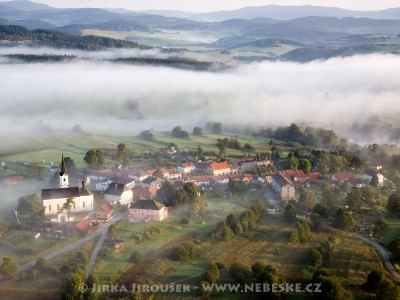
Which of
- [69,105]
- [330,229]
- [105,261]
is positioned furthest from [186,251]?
[69,105]

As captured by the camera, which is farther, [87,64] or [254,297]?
[87,64]

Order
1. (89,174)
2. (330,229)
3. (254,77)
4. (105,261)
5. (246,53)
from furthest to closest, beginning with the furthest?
(246,53)
(254,77)
(89,174)
(330,229)
(105,261)

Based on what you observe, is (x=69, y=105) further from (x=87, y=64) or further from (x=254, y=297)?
(x=254, y=297)

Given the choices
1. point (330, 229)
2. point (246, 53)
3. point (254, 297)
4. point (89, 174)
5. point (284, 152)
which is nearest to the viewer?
point (254, 297)

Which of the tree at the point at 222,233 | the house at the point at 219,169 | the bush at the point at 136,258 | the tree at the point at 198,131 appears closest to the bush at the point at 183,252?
the bush at the point at 136,258

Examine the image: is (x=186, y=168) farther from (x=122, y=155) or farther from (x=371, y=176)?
(x=371, y=176)

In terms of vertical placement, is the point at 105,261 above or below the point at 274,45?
below

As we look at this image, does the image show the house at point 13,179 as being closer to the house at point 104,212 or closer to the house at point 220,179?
the house at point 104,212
